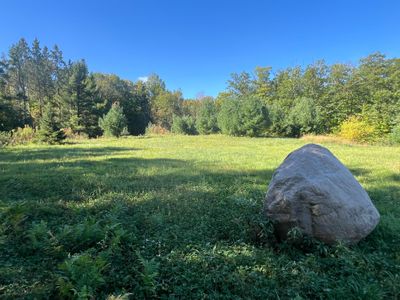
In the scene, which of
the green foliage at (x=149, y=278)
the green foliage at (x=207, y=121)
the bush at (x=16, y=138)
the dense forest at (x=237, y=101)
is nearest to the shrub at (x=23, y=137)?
the bush at (x=16, y=138)

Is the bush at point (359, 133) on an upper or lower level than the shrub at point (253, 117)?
lower

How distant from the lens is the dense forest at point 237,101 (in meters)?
28.9

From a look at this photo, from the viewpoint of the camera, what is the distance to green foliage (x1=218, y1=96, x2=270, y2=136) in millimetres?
27922

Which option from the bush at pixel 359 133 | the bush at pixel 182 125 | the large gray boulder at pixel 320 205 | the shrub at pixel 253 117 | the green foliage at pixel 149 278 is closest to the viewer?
the green foliage at pixel 149 278

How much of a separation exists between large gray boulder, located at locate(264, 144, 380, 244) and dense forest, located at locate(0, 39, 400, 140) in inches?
868

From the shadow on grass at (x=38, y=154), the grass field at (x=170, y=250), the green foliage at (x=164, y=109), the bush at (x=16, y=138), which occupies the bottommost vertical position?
the grass field at (x=170, y=250)

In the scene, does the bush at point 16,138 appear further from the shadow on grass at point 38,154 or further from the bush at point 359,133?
the bush at point 359,133

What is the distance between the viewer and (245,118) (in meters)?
28.2

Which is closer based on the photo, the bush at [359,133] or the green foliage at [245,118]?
the bush at [359,133]

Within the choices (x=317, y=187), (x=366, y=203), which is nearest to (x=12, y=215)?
(x=317, y=187)

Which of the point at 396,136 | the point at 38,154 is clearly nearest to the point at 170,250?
the point at 38,154

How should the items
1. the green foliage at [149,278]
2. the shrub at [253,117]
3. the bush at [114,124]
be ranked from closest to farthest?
1. the green foliage at [149,278]
2. the bush at [114,124]
3. the shrub at [253,117]

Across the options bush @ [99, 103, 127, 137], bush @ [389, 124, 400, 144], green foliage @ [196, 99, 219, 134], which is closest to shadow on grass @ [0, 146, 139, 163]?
bush @ [99, 103, 127, 137]

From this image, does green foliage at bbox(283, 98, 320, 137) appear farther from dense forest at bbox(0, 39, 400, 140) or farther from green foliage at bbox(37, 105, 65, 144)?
green foliage at bbox(37, 105, 65, 144)
